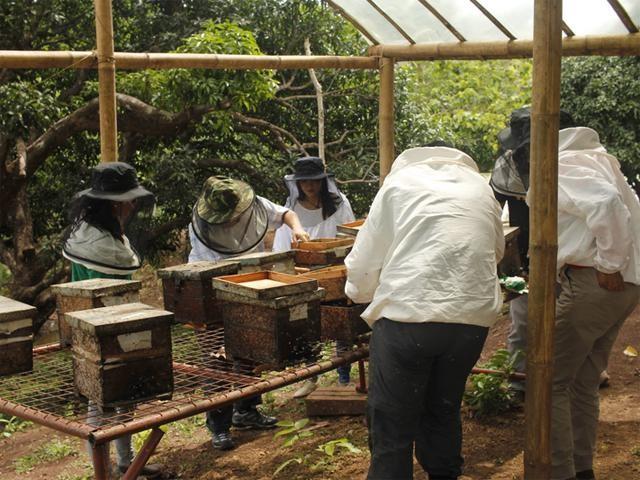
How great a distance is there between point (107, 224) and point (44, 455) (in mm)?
2285

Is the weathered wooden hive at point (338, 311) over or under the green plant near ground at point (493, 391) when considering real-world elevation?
over

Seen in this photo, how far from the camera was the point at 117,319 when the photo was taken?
3.47 m

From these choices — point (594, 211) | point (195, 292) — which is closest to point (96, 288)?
point (195, 292)

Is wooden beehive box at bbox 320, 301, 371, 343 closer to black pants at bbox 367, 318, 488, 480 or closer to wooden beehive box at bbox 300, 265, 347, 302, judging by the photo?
wooden beehive box at bbox 300, 265, 347, 302

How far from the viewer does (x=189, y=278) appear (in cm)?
430

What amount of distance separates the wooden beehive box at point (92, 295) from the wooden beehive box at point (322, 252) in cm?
103

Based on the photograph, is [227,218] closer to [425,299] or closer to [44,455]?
[425,299]

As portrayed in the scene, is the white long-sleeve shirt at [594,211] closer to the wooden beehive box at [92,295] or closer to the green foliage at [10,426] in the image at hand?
the wooden beehive box at [92,295]

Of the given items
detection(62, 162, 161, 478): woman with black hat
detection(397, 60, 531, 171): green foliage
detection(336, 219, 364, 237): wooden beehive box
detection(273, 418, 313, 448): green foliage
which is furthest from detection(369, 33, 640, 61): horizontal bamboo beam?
detection(397, 60, 531, 171): green foliage

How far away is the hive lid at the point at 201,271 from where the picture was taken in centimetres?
426

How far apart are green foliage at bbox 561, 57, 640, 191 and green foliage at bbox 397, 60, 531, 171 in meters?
7.56

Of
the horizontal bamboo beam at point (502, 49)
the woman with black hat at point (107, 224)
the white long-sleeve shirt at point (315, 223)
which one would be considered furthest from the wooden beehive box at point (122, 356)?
the horizontal bamboo beam at point (502, 49)

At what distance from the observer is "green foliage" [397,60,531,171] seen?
18578 millimetres

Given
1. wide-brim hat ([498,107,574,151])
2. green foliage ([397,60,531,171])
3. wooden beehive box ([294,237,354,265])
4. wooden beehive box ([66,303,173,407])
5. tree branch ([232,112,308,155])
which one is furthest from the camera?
green foliage ([397,60,531,171])
